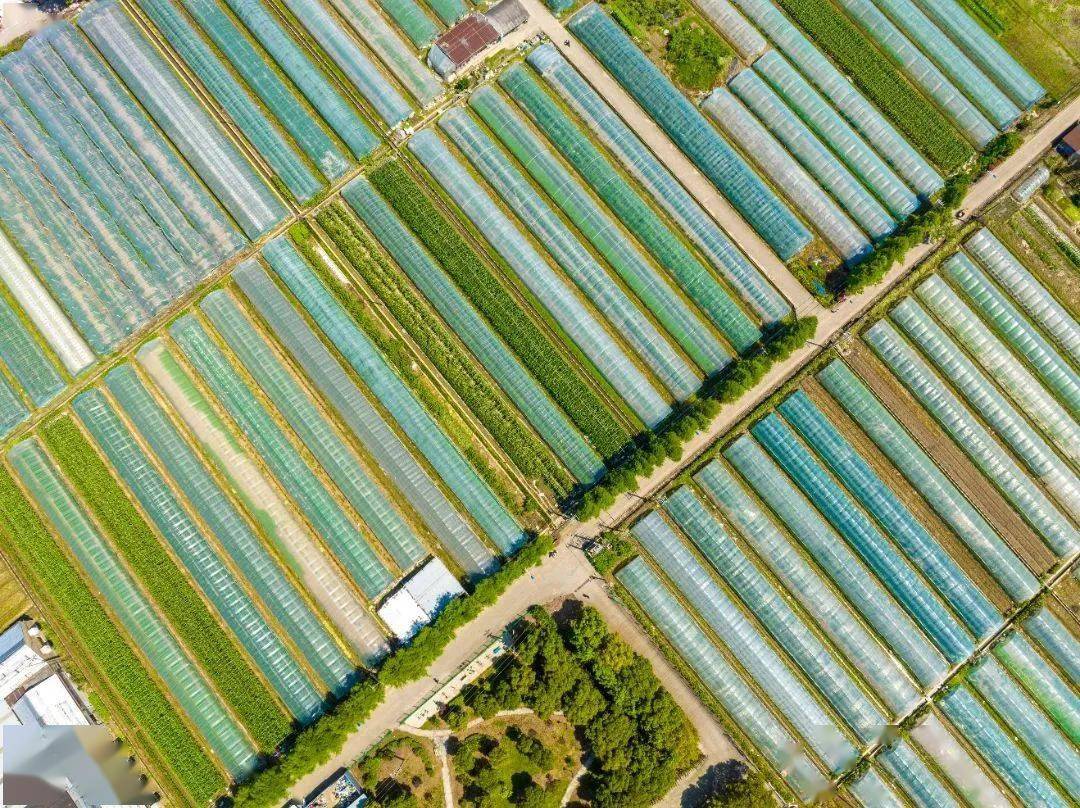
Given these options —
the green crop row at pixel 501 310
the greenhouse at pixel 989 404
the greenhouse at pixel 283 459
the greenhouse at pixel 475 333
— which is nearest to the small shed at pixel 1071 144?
the greenhouse at pixel 989 404

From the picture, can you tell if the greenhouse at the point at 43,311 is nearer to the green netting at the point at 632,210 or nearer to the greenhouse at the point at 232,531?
the greenhouse at the point at 232,531

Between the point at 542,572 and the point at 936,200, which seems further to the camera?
the point at 936,200

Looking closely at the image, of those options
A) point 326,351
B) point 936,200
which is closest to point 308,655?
point 326,351

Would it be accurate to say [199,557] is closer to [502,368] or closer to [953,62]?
[502,368]

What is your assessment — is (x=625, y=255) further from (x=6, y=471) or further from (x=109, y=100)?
(x=6, y=471)

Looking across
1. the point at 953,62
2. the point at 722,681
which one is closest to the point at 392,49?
the point at 953,62

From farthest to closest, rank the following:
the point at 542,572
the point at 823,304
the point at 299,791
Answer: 1. the point at 823,304
2. the point at 542,572
3. the point at 299,791

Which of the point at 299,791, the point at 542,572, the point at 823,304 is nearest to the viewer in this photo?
the point at 299,791
